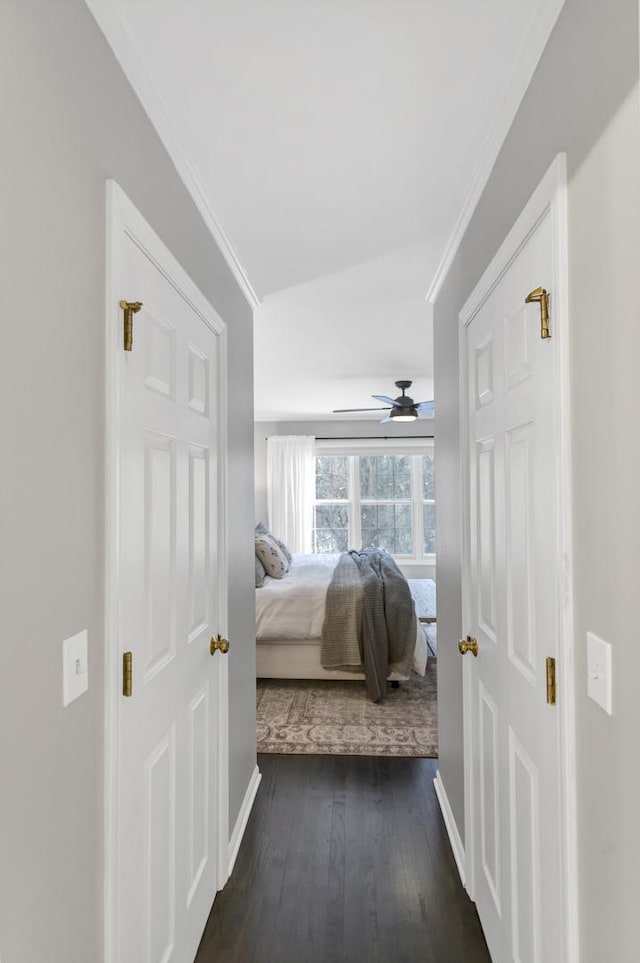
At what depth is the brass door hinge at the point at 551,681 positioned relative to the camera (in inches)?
43.7

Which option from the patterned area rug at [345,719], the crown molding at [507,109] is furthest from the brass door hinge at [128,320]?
the patterned area rug at [345,719]

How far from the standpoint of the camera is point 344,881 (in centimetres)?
204

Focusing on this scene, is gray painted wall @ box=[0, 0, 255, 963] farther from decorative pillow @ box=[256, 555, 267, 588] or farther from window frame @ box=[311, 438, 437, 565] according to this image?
window frame @ box=[311, 438, 437, 565]

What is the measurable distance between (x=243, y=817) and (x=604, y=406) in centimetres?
230

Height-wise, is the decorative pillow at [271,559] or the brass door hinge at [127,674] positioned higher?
the brass door hinge at [127,674]

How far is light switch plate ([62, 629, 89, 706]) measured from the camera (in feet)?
3.07

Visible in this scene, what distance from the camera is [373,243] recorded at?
2.26m

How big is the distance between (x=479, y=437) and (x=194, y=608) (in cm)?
108

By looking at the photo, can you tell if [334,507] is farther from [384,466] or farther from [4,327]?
[4,327]

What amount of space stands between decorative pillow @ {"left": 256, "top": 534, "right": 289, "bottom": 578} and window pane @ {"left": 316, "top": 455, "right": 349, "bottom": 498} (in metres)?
2.76

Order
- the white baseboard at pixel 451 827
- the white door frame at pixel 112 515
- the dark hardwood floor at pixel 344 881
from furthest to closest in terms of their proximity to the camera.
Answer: the white baseboard at pixel 451 827 → the dark hardwood floor at pixel 344 881 → the white door frame at pixel 112 515

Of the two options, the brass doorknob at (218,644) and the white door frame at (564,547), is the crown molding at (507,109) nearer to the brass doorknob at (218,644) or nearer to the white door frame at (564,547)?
the white door frame at (564,547)

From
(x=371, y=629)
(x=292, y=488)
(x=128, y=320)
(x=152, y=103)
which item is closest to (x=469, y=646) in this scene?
(x=128, y=320)

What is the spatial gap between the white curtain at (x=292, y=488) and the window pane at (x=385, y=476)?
76cm
